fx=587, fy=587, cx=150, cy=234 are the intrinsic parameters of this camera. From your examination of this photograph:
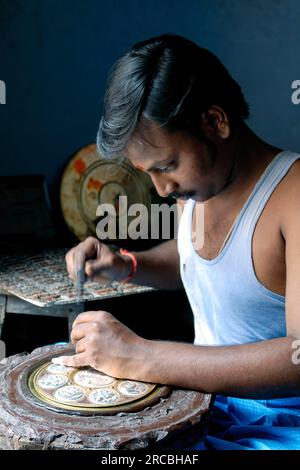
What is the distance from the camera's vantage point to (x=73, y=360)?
5.15 ft

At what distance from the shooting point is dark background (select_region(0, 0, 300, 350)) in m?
3.42

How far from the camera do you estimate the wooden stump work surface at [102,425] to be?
1256 mm

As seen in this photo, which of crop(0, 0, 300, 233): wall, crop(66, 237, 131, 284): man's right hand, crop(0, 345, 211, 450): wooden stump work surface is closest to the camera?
crop(0, 345, 211, 450): wooden stump work surface

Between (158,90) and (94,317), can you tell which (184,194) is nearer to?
(158,90)

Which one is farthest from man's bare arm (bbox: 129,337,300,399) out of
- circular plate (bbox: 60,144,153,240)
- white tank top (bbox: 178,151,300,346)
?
circular plate (bbox: 60,144,153,240)

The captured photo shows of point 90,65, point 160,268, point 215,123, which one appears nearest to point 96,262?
point 160,268

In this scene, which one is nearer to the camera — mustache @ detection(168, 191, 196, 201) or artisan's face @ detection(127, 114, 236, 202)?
artisan's face @ detection(127, 114, 236, 202)

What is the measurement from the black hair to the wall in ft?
6.73

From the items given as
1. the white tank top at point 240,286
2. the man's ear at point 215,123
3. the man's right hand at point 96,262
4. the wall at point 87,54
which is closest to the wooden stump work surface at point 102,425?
the white tank top at point 240,286

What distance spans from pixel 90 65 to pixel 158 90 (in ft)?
7.30

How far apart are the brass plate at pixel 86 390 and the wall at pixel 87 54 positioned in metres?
2.17

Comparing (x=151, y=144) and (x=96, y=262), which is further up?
(x=151, y=144)

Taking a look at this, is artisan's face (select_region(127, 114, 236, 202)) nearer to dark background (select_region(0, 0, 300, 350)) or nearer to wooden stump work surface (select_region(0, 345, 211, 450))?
wooden stump work surface (select_region(0, 345, 211, 450))

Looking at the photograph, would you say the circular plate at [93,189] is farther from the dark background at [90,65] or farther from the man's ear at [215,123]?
the man's ear at [215,123]
